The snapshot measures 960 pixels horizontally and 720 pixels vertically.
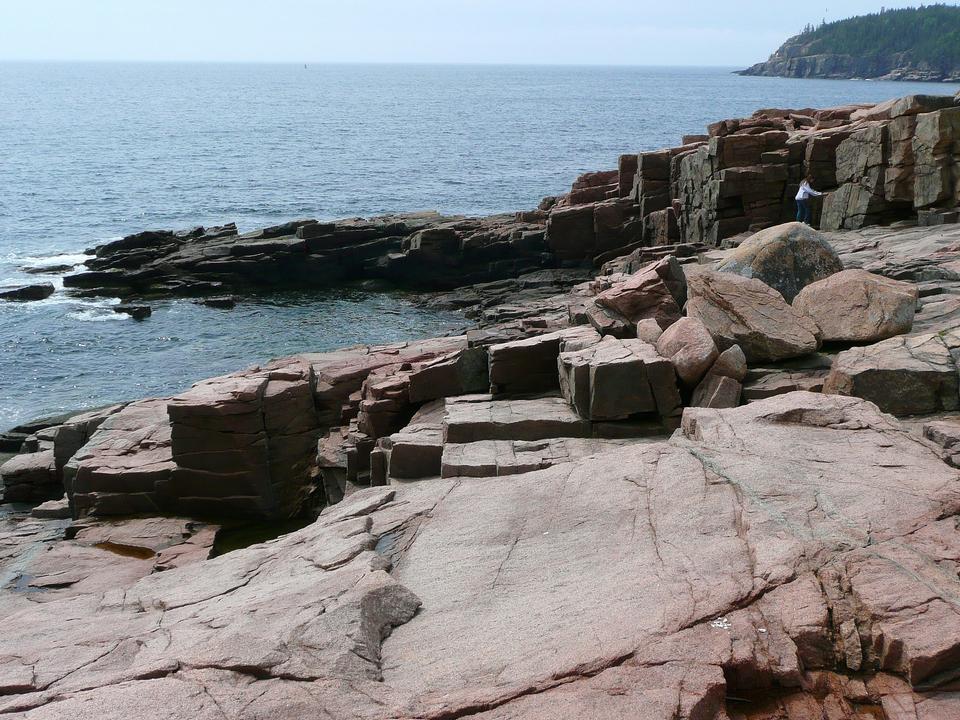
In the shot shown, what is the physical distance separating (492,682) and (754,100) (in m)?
187

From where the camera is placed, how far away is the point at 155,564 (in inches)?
589

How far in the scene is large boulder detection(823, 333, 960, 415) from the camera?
1217 cm

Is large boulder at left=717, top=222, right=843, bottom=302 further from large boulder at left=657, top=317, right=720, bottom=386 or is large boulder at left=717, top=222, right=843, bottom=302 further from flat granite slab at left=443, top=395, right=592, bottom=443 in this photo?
flat granite slab at left=443, top=395, right=592, bottom=443

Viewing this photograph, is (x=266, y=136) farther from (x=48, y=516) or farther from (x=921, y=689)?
(x=921, y=689)

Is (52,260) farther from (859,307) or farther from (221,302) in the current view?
(859,307)

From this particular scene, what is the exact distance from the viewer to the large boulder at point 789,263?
17.3 metres

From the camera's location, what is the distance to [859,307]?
1488 cm

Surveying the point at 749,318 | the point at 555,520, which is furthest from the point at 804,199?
the point at 555,520

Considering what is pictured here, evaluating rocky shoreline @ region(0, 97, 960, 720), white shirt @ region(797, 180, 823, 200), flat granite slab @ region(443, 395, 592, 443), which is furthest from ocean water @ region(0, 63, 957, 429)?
flat granite slab @ region(443, 395, 592, 443)

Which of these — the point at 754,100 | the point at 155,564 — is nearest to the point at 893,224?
the point at 155,564

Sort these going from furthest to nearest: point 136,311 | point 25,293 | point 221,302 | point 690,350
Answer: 1. point 25,293
2. point 221,302
3. point 136,311
4. point 690,350

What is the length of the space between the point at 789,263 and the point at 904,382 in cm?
558

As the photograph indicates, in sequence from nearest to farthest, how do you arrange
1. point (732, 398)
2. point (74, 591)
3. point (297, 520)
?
1. point (732, 398)
2. point (74, 591)
3. point (297, 520)

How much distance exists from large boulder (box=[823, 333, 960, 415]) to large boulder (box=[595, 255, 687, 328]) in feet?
13.2
